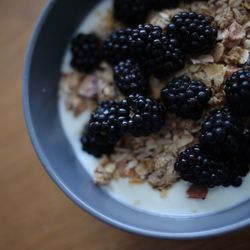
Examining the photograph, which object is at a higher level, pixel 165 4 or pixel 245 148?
pixel 165 4

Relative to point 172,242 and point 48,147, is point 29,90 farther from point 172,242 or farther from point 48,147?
point 172,242

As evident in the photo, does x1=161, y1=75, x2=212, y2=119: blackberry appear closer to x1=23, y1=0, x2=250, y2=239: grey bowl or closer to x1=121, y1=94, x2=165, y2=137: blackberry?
x1=121, y1=94, x2=165, y2=137: blackberry

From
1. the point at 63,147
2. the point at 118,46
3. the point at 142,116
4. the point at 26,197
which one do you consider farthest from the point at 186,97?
the point at 26,197

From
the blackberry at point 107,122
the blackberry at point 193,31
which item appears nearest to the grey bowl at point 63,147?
the blackberry at point 107,122

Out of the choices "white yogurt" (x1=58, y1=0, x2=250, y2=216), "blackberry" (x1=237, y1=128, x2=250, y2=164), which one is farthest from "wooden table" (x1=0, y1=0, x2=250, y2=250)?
"blackberry" (x1=237, y1=128, x2=250, y2=164)

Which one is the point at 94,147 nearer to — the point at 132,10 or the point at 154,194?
the point at 154,194

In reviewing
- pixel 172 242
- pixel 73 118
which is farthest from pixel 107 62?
pixel 172 242
